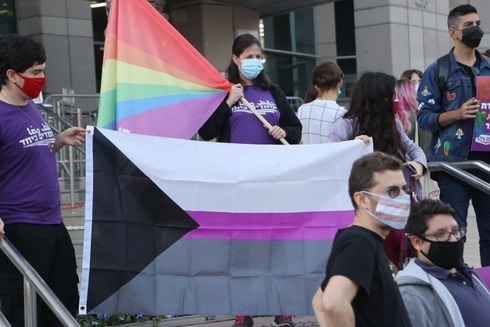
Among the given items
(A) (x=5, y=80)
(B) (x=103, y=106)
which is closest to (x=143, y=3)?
(B) (x=103, y=106)

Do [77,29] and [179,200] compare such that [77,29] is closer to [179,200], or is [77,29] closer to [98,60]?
[98,60]

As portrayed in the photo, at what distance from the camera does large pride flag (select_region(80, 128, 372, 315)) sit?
521 cm

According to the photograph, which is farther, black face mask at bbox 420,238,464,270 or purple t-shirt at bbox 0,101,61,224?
purple t-shirt at bbox 0,101,61,224

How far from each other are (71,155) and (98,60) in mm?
9636

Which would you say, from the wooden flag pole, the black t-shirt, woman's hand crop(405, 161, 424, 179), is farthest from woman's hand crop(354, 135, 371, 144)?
the black t-shirt

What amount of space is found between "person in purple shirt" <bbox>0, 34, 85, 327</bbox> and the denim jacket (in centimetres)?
303

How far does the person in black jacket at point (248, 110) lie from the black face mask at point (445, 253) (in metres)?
1.99

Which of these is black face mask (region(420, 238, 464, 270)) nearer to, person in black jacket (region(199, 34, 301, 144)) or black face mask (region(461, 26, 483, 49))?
person in black jacket (region(199, 34, 301, 144))

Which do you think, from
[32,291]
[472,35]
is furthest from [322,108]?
[32,291]

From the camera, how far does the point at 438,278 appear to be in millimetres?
4277

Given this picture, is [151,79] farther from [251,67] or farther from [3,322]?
[3,322]

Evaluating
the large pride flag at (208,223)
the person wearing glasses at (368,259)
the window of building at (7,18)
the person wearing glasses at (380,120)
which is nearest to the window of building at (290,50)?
the window of building at (7,18)

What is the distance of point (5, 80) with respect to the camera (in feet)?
16.1

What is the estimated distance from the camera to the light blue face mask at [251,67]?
6.14 meters
